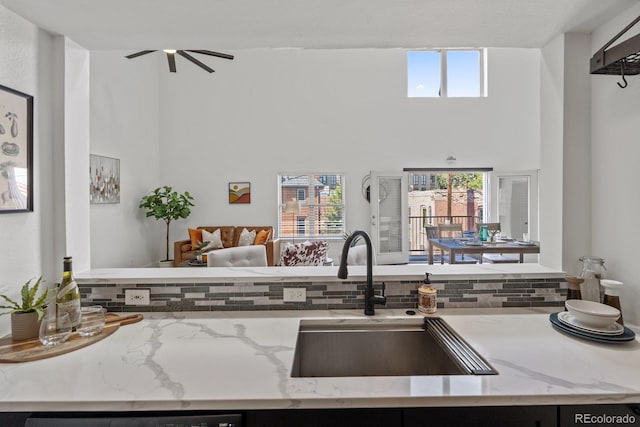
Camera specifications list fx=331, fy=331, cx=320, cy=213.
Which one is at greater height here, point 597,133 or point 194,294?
point 597,133

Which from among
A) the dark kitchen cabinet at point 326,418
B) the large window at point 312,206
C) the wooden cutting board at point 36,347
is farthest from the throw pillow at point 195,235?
the dark kitchen cabinet at point 326,418

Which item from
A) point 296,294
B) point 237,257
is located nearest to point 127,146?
point 237,257

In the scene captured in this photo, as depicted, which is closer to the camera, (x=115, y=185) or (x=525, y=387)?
(x=525, y=387)

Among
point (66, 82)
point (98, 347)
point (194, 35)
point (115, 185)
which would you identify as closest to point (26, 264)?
point (98, 347)

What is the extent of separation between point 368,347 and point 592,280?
3.24 ft

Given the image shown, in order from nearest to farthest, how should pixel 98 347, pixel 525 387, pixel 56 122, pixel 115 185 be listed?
pixel 525 387, pixel 98 347, pixel 56 122, pixel 115 185

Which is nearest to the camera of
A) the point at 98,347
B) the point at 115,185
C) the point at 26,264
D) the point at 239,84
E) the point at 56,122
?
the point at 98,347

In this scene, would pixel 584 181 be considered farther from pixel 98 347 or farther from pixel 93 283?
pixel 93 283

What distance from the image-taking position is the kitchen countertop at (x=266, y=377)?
2.85ft

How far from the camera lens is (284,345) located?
3.91 feet

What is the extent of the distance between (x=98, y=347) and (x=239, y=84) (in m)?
5.83

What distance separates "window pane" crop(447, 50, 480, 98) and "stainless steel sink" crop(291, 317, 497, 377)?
6049mm

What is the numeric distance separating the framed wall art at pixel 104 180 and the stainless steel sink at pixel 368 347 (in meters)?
3.98

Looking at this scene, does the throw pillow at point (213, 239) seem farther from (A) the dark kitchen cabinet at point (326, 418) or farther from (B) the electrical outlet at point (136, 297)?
(A) the dark kitchen cabinet at point (326, 418)
